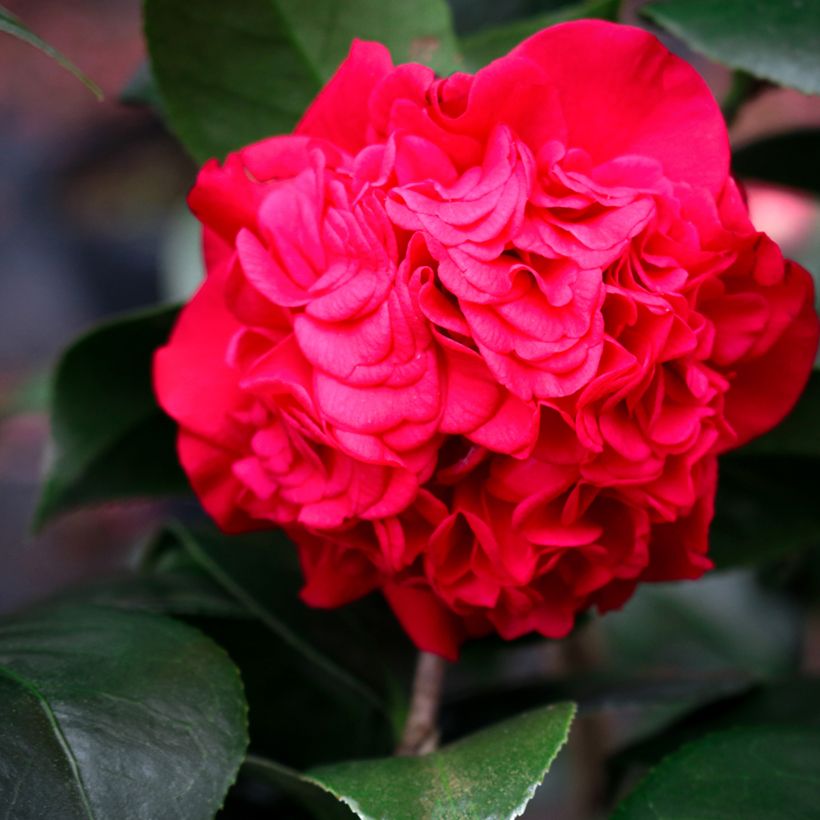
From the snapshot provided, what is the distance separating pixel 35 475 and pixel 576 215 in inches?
78.0

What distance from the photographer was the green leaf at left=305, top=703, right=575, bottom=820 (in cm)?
43

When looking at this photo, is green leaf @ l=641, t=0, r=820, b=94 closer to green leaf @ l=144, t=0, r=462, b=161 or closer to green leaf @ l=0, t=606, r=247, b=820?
green leaf @ l=144, t=0, r=462, b=161

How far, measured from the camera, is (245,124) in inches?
23.6

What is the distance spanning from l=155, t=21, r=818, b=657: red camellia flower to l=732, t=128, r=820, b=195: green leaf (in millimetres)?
316

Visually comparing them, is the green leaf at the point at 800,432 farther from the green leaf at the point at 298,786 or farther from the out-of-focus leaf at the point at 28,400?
the out-of-focus leaf at the point at 28,400

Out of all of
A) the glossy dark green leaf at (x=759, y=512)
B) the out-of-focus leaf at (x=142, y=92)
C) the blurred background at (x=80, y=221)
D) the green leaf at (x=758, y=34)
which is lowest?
the blurred background at (x=80, y=221)

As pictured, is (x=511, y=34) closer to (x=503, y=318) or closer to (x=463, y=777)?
(x=503, y=318)

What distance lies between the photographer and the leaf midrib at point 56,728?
441 mm

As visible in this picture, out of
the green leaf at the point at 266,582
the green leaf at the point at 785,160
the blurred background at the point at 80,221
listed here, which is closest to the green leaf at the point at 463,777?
the green leaf at the point at 266,582

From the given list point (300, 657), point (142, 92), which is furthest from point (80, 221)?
point (300, 657)

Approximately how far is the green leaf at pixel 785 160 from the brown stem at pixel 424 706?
0.41 metres

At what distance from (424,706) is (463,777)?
0.43ft

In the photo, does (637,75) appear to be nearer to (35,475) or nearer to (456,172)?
(456,172)

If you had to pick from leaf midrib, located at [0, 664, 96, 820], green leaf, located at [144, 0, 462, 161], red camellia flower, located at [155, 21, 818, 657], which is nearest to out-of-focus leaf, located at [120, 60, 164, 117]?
green leaf, located at [144, 0, 462, 161]
